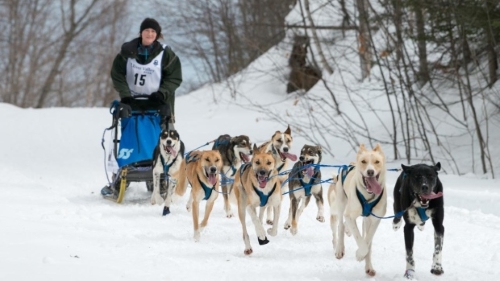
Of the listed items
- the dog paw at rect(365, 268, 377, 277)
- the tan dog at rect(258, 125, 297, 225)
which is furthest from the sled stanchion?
the dog paw at rect(365, 268, 377, 277)

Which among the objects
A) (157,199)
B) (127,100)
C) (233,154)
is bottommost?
(157,199)

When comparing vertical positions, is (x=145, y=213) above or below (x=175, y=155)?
below

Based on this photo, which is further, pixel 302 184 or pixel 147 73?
pixel 147 73

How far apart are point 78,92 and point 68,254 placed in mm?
34858

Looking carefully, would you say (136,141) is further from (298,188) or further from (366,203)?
(366,203)

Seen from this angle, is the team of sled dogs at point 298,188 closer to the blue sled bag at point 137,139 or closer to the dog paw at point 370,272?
the dog paw at point 370,272

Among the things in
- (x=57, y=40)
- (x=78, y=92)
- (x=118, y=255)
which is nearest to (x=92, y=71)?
(x=78, y=92)

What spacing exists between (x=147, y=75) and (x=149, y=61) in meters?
0.16

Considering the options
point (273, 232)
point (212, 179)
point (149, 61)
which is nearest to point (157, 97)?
point (149, 61)

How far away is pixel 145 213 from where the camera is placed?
821 centimetres

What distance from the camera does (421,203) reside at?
5.12 metres

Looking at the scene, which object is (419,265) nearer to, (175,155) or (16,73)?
(175,155)

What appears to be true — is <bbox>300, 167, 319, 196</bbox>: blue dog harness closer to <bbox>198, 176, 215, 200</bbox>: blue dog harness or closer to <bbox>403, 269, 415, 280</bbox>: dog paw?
<bbox>198, 176, 215, 200</bbox>: blue dog harness

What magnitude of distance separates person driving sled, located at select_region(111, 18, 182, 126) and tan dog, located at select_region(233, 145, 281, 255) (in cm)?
252
